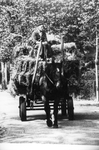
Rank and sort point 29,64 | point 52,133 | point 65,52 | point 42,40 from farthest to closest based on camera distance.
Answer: point 65,52 < point 42,40 < point 29,64 < point 52,133

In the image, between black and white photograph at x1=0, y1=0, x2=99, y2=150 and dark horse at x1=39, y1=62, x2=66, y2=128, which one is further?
dark horse at x1=39, y1=62, x2=66, y2=128

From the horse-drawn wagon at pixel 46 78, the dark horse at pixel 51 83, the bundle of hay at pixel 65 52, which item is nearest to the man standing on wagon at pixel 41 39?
the horse-drawn wagon at pixel 46 78

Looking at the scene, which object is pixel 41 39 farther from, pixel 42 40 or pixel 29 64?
pixel 29 64

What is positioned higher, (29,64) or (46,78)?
(29,64)

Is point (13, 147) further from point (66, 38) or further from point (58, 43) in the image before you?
point (66, 38)

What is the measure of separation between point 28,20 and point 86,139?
14281 mm

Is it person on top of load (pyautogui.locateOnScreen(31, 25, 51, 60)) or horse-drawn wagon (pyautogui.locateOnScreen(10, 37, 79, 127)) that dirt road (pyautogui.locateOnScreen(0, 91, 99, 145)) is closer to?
horse-drawn wagon (pyautogui.locateOnScreen(10, 37, 79, 127))

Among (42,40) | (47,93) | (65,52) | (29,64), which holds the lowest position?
(47,93)

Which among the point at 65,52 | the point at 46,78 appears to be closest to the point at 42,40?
the point at 65,52

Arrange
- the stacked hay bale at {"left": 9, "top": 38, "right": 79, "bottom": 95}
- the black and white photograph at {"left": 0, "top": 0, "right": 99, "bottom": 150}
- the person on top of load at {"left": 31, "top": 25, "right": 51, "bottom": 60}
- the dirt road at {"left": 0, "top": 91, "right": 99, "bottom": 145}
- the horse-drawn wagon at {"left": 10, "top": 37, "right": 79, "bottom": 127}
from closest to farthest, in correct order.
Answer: the dirt road at {"left": 0, "top": 91, "right": 99, "bottom": 145} < the black and white photograph at {"left": 0, "top": 0, "right": 99, "bottom": 150} < the horse-drawn wagon at {"left": 10, "top": 37, "right": 79, "bottom": 127} < the stacked hay bale at {"left": 9, "top": 38, "right": 79, "bottom": 95} < the person on top of load at {"left": 31, "top": 25, "right": 51, "bottom": 60}

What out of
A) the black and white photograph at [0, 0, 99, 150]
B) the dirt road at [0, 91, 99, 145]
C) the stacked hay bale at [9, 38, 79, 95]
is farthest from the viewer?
the stacked hay bale at [9, 38, 79, 95]

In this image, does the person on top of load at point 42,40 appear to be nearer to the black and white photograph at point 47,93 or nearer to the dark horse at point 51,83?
the black and white photograph at point 47,93

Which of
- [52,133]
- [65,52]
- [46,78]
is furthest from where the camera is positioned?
[65,52]

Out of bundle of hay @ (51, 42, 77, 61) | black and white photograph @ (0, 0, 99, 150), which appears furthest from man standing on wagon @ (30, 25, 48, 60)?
bundle of hay @ (51, 42, 77, 61)
